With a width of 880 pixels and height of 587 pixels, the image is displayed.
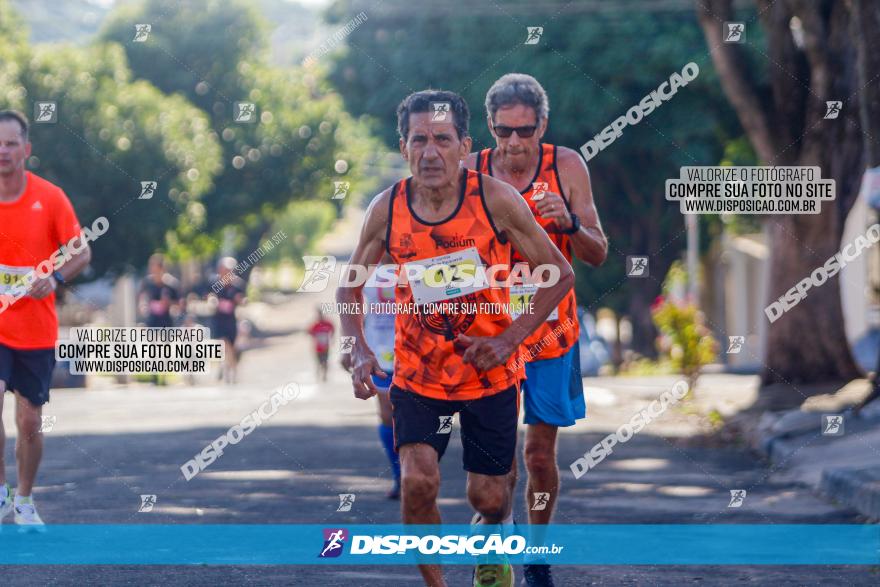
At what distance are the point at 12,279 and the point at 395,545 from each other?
2369 mm

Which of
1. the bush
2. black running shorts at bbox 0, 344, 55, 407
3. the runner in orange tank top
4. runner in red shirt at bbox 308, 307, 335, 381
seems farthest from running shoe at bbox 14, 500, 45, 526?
runner in red shirt at bbox 308, 307, 335, 381

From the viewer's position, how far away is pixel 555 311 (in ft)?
23.1

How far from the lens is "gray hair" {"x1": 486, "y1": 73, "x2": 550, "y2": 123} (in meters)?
7.13

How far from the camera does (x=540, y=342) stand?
23.1 ft

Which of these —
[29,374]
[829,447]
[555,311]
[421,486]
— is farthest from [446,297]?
[829,447]

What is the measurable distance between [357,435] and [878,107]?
5208 mm

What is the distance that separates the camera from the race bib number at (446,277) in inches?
Answer: 235

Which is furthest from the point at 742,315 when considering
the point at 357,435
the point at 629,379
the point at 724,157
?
the point at 357,435

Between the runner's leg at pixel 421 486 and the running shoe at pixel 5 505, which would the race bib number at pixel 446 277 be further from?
the running shoe at pixel 5 505

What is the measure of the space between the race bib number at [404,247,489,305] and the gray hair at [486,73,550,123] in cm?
131

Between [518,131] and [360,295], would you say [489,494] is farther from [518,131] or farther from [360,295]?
[518,131]

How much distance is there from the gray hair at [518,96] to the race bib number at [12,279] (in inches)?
106

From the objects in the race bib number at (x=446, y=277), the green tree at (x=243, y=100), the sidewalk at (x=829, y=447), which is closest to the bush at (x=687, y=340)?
the sidewalk at (x=829, y=447)

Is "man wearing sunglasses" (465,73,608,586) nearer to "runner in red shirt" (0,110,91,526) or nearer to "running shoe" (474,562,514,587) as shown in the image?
"running shoe" (474,562,514,587)
